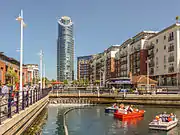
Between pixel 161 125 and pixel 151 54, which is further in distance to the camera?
pixel 151 54

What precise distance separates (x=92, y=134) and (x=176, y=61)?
58272 millimetres

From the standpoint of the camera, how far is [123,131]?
2564 cm

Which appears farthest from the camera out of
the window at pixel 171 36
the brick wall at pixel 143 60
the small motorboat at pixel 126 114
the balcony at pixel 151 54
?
the brick wall at pixel 143 60

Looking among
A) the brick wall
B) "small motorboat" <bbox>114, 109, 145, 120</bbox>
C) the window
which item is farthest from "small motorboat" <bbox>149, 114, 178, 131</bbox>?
the brick wall

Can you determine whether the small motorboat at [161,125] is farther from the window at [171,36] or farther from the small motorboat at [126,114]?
the window at [171,36]

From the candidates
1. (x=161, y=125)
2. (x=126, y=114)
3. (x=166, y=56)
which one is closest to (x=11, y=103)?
(x=161, y=125)

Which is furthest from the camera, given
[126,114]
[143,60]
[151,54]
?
[143,60]

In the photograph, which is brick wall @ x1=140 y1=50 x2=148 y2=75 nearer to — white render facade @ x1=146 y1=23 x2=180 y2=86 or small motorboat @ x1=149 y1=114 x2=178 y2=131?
white render facade @ x1=146 y1=23 x2=180 y2=86

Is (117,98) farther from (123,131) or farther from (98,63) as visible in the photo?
(98,63)

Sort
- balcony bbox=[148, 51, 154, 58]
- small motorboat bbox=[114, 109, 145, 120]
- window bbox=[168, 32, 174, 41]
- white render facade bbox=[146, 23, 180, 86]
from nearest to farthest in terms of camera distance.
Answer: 1. small motorboat bbox=[114, 109, 145, 120]
2. white render facade bbox=[146, 23, 180, 86]
3. window bbox=[168, 32, 174, 41]
4. balcony bbox=[148, 51, 154, 58]

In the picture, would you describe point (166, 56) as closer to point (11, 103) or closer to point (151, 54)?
point (151, 54)

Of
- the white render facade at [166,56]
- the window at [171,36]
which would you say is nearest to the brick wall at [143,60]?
the white render facade at [166,56]

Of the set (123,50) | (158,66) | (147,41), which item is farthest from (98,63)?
(158,66)

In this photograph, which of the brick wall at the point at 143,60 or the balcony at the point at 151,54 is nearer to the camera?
the balcony at the point at 151,54
